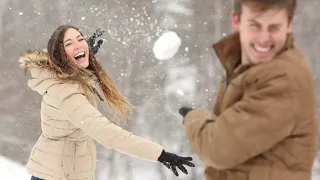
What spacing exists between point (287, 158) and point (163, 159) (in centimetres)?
108

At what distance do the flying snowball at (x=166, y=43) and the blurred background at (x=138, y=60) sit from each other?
0.05 metres

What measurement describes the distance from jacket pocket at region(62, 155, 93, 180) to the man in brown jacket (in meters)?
1.45

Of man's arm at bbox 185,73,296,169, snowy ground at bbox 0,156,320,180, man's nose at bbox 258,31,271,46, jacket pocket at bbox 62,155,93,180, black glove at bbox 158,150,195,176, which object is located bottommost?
snowy ground at bbox 0,156,320,180

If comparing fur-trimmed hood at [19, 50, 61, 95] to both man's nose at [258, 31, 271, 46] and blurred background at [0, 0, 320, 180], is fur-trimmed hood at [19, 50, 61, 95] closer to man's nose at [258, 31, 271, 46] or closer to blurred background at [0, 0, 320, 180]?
man's nose at [258, 31, 271, 46]

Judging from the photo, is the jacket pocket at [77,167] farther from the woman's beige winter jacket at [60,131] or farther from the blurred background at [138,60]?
the blurred background at [138,60]

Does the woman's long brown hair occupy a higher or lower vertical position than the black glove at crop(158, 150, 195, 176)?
higher

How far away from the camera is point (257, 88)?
1335 mm

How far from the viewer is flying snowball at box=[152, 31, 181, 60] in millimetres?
5387

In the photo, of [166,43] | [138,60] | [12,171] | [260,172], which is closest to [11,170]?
[12,171]

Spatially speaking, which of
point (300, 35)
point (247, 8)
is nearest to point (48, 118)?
point (247, 8)

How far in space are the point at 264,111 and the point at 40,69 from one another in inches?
68.4

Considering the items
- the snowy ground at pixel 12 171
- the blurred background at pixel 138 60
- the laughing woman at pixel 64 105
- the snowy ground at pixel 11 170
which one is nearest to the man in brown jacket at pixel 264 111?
the laughing woman at pixel 64 105

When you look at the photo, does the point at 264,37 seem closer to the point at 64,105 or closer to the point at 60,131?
the point at 64,105


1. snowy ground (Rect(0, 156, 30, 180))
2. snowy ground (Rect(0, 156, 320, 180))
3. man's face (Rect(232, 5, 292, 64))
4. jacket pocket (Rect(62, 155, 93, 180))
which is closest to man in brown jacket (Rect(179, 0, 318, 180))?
man's face (Rect(232, 5, 292, 64))
